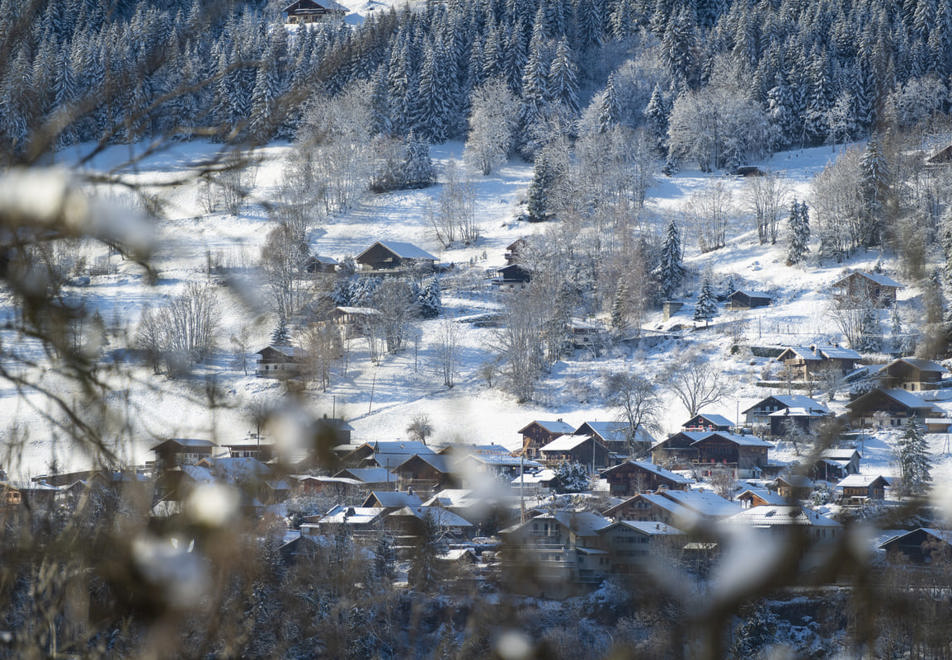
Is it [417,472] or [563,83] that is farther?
[563,83]

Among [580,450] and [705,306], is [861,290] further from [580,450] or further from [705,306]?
[580,450]

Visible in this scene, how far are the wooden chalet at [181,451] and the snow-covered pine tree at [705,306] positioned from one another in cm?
2528

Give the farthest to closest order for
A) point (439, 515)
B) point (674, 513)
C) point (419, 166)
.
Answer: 1. point (419, 166)
2. point (439, 515)
3. point (674, 513)

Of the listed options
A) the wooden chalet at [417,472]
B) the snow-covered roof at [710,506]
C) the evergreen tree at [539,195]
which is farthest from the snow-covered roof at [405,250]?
the snow-covered roof at [710,506]

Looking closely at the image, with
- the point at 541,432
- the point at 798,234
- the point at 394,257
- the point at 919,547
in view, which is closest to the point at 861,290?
the point at 798,234

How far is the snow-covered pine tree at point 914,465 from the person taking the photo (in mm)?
1146

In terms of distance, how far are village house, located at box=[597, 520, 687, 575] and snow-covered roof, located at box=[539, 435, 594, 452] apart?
1536cm

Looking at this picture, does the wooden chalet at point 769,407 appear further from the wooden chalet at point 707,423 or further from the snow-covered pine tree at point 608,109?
the snow-covered pine tree at point 608,109

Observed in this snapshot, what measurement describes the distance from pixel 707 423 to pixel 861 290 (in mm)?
7571

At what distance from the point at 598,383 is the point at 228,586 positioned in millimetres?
21784

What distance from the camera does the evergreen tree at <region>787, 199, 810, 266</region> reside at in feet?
94.0

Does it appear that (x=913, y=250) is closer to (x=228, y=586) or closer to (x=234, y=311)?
(x=234, y=311)

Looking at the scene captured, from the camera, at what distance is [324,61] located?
1.38 meters

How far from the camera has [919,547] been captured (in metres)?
1.61
